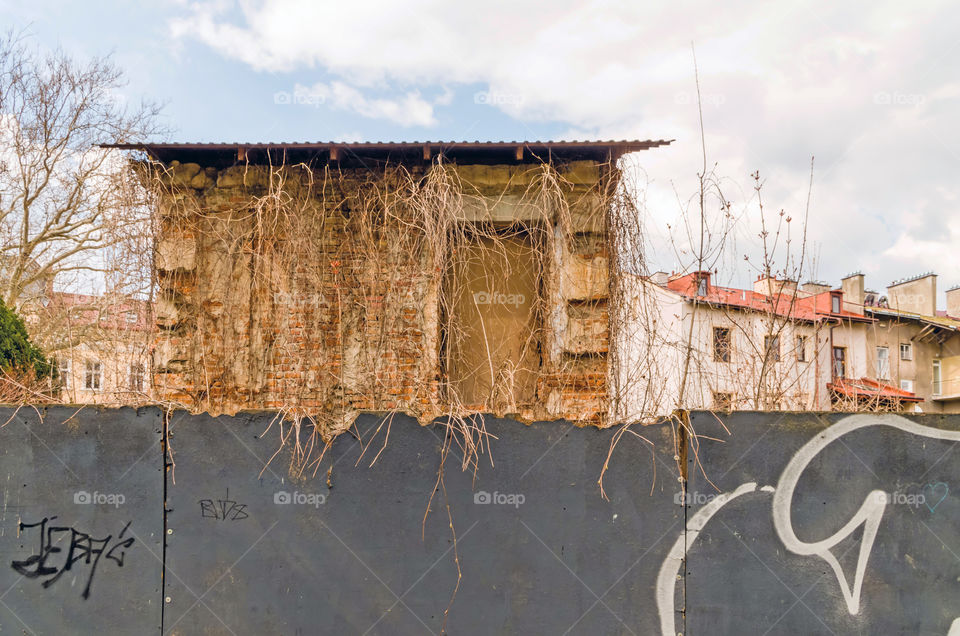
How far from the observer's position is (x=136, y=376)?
4977 mm

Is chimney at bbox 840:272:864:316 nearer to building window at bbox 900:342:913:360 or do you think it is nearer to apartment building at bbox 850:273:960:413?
apartment building at bbox 850:273:960:413

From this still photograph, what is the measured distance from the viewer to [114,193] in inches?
231

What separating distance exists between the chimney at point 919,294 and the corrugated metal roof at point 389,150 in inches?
1151

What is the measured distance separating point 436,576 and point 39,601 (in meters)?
2.37

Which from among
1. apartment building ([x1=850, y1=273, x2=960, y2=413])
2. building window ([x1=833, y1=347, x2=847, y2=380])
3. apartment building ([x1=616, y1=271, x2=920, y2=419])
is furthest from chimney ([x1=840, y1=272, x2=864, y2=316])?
apartment building ([x1=616, y1=271, x2=920, y2=419])

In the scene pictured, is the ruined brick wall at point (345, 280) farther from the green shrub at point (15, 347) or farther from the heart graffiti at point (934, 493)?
the heart graffiti at point (934, 493)

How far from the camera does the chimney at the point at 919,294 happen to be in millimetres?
28328

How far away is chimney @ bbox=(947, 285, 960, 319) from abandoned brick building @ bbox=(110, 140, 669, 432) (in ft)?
115

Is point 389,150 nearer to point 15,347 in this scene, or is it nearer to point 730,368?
point 730,368

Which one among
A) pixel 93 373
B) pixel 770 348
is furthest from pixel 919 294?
pixel 93 373

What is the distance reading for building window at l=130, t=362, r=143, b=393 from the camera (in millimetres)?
4791

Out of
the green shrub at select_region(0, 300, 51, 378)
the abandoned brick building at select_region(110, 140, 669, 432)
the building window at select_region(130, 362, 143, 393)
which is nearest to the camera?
the building window at select_region(130, 362, 143, 393)

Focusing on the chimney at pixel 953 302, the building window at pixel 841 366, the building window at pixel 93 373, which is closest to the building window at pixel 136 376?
the building window at pixel 93 373

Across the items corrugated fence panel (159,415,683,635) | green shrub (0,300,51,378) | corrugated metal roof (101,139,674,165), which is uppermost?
corrugated metal roof (101,139,674,165)
